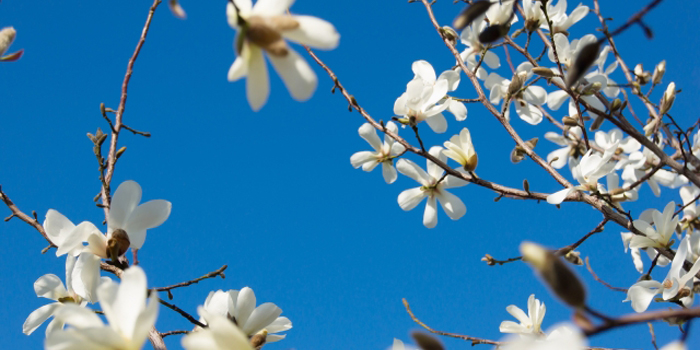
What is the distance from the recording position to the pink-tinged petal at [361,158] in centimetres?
175

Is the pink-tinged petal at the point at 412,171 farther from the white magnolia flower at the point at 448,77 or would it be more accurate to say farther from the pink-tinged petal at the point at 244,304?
the pink-tinged petal at the point at 244,304

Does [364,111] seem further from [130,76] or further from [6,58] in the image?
[6,58]

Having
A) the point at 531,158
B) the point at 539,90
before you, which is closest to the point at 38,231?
the point at 531,158

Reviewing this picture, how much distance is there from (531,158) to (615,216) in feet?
0.97

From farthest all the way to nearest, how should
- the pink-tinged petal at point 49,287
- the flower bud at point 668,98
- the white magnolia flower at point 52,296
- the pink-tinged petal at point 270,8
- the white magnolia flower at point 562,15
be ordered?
the white magnolia flower at point 562,15 < the flower bud at point 668,98 < the pink-tinged petal at point 49,287 < the white magnolia flower at point 52,296 < the pink-tinged petal at point 270,8

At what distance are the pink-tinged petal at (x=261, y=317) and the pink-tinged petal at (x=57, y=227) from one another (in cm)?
38

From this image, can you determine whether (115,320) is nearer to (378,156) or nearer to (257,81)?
(257,81)

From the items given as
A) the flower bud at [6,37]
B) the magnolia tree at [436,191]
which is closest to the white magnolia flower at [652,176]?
the magnolia tree at [436,191]

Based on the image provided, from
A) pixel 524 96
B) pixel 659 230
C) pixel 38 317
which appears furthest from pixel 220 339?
pixel 524 96

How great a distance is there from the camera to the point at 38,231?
1.20 meters

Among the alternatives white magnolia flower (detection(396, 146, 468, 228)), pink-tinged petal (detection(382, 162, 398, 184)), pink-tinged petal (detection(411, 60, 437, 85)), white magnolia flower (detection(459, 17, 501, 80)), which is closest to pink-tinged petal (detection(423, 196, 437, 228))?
white magnolia flower (detection(396, 146, 468, 228))

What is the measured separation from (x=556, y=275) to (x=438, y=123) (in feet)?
4.17

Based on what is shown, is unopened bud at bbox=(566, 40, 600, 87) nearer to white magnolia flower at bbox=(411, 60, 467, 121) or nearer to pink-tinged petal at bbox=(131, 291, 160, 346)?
pink-tinged petal at bbox=(131, 291, 160, 346)

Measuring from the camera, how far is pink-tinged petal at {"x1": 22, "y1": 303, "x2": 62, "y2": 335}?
109cm
